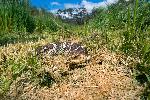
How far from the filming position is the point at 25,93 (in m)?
5.69

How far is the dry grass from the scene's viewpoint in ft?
18.0

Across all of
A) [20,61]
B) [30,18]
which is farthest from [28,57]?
[30,18]

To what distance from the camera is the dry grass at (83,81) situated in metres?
5.48

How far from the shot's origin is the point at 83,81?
227 inches

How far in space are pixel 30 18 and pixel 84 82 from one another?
23.7 ft

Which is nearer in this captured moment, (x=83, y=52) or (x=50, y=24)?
(x=83, y=52)

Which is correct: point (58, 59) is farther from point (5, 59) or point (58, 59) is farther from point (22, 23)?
point (22, 23)

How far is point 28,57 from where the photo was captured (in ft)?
20.8

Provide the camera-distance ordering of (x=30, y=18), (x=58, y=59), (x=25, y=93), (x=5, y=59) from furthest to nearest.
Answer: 1. (x=30, y=18)
2. (x=5, y=59)
3. (x=58, y=59)
4. (x=25, y=93)

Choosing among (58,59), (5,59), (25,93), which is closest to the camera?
(25,93)

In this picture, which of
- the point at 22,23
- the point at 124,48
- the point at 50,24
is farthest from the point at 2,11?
the point at 124,48

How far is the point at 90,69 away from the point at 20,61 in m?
1.06

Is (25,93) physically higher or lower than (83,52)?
lower

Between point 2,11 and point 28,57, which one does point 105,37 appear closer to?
point 28,57
